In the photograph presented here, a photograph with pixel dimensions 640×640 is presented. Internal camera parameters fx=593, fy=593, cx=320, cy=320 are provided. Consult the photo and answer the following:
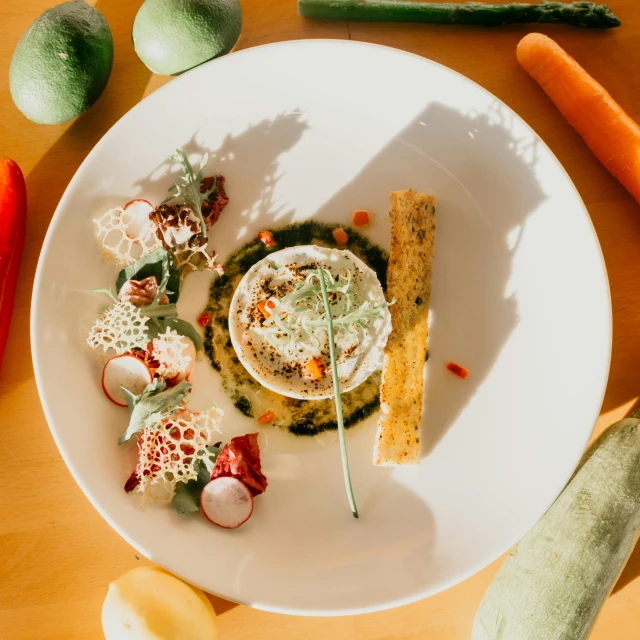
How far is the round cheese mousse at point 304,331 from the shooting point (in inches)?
126

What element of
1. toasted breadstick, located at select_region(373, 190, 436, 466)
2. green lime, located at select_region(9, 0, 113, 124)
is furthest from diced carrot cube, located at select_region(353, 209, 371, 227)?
green lime, located at select_region(9, 0, 113, 124)

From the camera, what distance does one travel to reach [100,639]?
325 centimetres

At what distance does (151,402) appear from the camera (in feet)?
9.67

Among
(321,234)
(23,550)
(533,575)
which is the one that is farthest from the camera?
(321,234)

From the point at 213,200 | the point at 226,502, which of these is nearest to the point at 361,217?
the point at 213,200

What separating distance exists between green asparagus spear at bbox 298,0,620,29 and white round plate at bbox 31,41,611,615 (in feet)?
1.15

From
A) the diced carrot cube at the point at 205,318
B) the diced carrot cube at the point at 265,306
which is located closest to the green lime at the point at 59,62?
the diced carrot cube at the point at 205,318

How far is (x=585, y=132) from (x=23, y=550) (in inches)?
150

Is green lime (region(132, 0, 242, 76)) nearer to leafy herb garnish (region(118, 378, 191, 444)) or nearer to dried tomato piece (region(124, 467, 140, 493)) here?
leafy herb garnish (region(118, 378, 191, 444))

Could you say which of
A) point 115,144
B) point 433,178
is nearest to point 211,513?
point 115,144

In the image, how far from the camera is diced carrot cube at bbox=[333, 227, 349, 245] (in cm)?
344

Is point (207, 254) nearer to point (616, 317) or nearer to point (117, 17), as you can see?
point (117, 17)

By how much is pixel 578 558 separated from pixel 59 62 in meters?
3.53

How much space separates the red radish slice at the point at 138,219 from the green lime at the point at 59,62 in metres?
0.56
